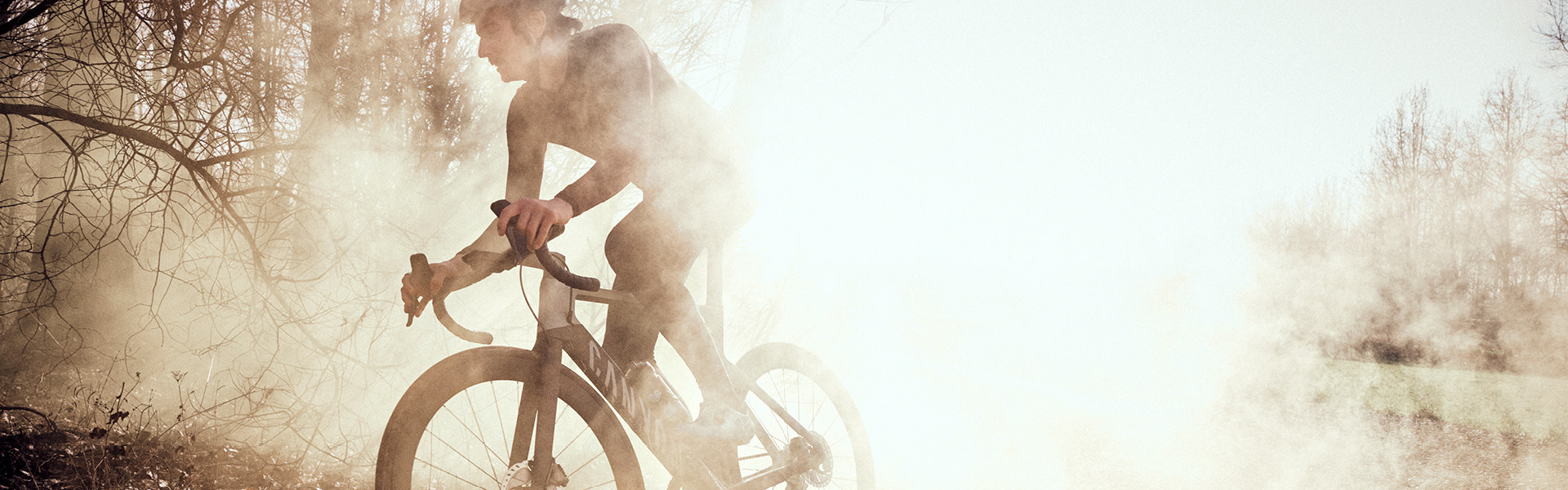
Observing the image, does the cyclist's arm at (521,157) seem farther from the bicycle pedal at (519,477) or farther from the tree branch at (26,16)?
the tree branch at (26,16)

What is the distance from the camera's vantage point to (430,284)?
5.18 feet

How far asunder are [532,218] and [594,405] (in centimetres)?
57

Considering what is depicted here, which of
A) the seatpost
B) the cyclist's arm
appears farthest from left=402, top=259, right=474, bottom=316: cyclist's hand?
the seatpost

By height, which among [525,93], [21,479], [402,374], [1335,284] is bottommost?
[21,479]

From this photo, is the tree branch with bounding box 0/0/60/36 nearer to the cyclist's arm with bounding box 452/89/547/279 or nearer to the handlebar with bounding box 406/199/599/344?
the cyclist's arm with bounding box 452/89/547/279

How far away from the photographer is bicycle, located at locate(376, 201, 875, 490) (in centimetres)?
158

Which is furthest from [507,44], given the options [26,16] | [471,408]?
[26,16]

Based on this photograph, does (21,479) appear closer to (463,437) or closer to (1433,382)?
(463,437)

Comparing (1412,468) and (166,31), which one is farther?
(1412,468)

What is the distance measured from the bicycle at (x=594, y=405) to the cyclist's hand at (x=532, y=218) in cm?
3

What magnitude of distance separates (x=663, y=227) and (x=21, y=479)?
2574 millimetres

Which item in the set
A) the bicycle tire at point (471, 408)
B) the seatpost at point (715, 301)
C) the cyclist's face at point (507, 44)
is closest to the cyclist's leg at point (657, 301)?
the seatpost at point (715, 301)

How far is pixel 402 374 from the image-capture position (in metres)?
3.69

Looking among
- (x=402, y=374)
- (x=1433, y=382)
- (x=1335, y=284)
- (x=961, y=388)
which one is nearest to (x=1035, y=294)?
(x=1335, y=284)
